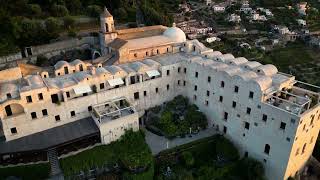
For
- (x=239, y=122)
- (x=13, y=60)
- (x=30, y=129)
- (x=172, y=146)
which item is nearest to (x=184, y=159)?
(x=172, y=146)

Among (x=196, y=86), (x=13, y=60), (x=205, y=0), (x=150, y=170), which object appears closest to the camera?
(x=150, y=170)

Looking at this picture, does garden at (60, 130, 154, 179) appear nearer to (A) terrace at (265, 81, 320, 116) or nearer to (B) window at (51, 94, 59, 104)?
(B) window at (51, 94, 59, 104)

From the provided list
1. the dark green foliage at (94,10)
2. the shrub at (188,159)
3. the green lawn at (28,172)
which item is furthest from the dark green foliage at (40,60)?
the shrub at (188,159)

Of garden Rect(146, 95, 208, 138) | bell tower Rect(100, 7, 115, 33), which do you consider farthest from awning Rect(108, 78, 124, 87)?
bell tower Rect(100, 7, 115, 33)

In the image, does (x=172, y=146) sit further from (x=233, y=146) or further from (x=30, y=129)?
(x=30, y=129)

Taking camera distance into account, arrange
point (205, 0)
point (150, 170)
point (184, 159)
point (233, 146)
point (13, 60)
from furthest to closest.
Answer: point (205, 0)
point (13, 60)
point (233, 146)
point (184, 159)
point (150, 170)

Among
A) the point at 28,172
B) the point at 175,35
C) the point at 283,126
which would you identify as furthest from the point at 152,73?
the point at 28,172

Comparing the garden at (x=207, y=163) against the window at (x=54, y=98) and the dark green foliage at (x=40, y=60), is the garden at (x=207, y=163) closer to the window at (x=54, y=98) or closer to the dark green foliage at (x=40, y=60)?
the window at (x=54, y=98)
